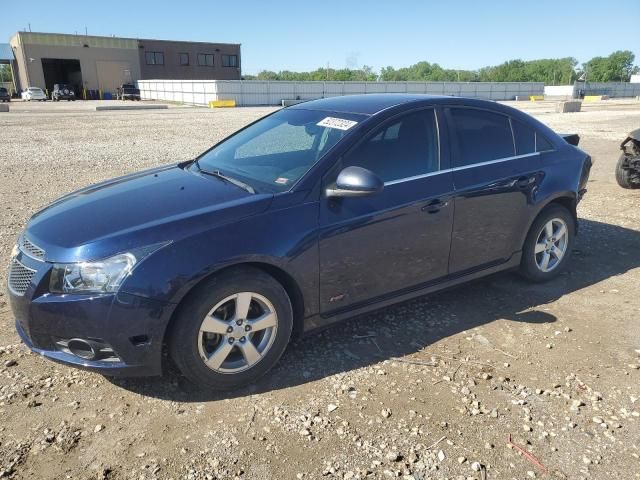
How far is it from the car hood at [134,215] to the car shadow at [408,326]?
99 centimetres

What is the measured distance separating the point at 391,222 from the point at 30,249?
2.29 meters

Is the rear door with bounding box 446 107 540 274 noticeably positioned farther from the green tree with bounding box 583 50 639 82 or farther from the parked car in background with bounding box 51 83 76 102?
the green tree with bounding box 583 50 639 82

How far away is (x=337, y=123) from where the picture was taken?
149 inches

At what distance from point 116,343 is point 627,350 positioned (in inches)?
137

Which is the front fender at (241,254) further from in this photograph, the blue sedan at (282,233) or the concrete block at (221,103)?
the concrete block at (221,103)

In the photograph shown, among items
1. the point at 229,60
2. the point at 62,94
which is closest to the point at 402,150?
the point at 62,94

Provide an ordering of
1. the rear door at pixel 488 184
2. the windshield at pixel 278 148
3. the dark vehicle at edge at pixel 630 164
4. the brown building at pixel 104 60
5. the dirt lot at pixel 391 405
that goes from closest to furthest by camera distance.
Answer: the dirt lot at pixel 391 405, the windshield at pixel 278 148, the rear door at pixel 488 184, the dark vehicle at edge at pixel 630 164, the brown building at pixel 104 60

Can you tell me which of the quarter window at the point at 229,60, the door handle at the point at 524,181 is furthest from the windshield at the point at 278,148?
the quarter window at the point at 229,60

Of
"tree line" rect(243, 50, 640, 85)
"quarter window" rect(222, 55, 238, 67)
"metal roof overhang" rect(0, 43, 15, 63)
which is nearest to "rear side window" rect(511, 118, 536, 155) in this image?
"quarter window" rect(222, 55, 238, 67)

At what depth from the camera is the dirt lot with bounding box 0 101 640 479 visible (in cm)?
261

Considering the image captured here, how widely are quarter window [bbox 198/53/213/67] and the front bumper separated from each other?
7468 centimetres

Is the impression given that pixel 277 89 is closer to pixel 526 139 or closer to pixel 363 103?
pixel 526 139

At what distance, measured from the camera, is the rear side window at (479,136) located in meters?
4.03

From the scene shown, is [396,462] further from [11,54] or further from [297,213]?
[11,54]
